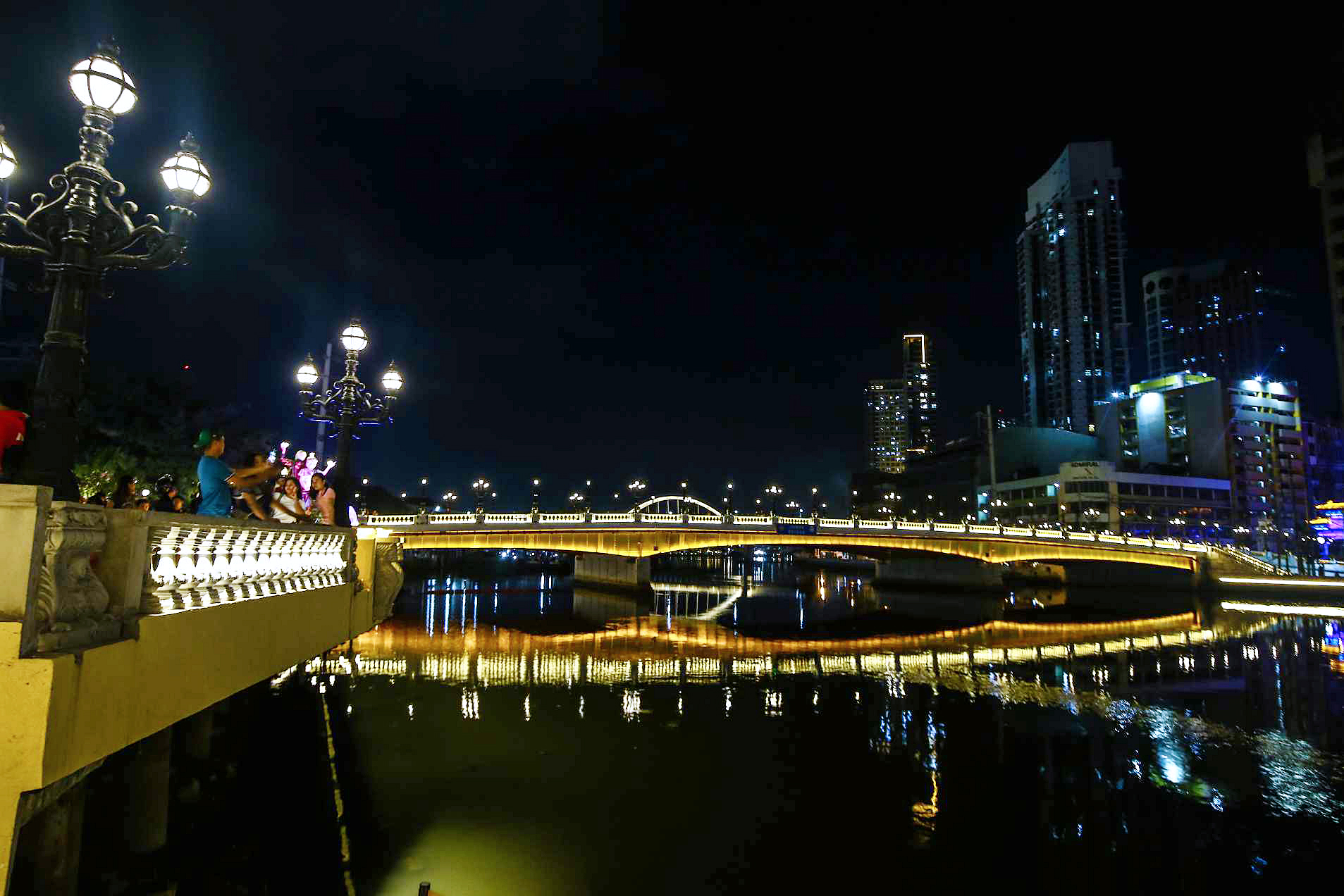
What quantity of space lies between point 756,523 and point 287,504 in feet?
153

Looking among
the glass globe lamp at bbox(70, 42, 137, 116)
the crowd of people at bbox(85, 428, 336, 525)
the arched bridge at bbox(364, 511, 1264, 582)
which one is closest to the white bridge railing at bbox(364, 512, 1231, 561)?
the arched bridge at bbox(364, 511, 1264, 582)

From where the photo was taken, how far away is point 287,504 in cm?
1194

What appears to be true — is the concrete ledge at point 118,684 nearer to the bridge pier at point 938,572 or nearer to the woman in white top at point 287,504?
the woman in white top at point 287,504

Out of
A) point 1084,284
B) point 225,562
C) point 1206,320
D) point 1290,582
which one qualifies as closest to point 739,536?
point 1290,582

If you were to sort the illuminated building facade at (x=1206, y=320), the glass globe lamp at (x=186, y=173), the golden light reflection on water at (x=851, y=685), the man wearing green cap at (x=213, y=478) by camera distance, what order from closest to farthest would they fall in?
the man wearing green cap at (x=213, y=478) < the glass globe lamp at (x=186, y=173) < the golden light reflection on water at (x=851, y=685) < the illuminated building facade at (x=1206, y=320)

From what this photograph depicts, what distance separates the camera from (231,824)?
517 inches

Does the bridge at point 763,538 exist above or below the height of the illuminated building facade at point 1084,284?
below

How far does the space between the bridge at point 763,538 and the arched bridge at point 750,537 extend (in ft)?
0.21

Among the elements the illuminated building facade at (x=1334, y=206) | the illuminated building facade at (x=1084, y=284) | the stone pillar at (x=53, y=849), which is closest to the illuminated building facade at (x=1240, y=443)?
the illuminated building facade at (x=1334, y=206)

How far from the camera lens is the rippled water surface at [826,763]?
11.8 meters

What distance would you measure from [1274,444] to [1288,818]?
124m

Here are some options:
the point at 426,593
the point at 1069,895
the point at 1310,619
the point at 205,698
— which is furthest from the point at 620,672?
the point at 1310,619

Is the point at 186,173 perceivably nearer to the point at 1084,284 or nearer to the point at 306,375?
the point at 306,375

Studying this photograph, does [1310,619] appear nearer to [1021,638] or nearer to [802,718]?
[1021,638]
